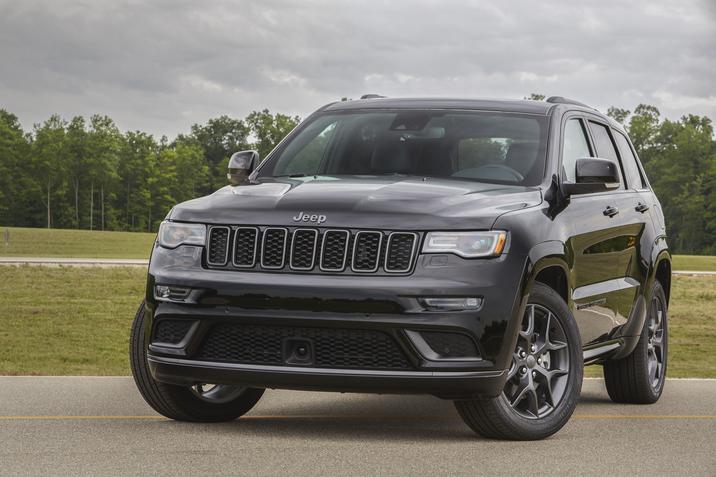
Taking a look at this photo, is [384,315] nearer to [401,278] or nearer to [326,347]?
[401,278]

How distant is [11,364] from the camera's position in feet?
62.2

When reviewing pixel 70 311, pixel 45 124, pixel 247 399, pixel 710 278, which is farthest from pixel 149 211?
pixel 247 399

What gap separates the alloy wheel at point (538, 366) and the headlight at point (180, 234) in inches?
69.6

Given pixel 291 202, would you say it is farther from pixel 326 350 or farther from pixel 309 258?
pixel 326 350

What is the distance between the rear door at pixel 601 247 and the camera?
7586 millimetres

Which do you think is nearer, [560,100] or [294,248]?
[294,248]

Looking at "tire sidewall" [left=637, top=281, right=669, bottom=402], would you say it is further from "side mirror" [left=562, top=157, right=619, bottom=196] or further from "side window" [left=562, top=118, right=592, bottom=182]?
"side mirror" [left=562, top=157, right=619, bottom=196]

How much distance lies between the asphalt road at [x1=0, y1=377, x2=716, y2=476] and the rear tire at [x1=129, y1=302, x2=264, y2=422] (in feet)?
0.30

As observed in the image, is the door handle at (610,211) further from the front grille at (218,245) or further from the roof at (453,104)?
the front grille at (218,245)

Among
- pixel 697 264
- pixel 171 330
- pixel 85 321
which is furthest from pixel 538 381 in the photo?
pixel 697 264

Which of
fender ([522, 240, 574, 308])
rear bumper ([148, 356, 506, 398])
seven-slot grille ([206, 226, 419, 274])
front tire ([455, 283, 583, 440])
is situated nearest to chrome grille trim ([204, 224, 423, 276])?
seven-slot grille ([206, 226, 419, 274])

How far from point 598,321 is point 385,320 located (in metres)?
2.35

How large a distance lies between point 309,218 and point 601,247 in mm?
2413

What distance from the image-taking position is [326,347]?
6277mm
